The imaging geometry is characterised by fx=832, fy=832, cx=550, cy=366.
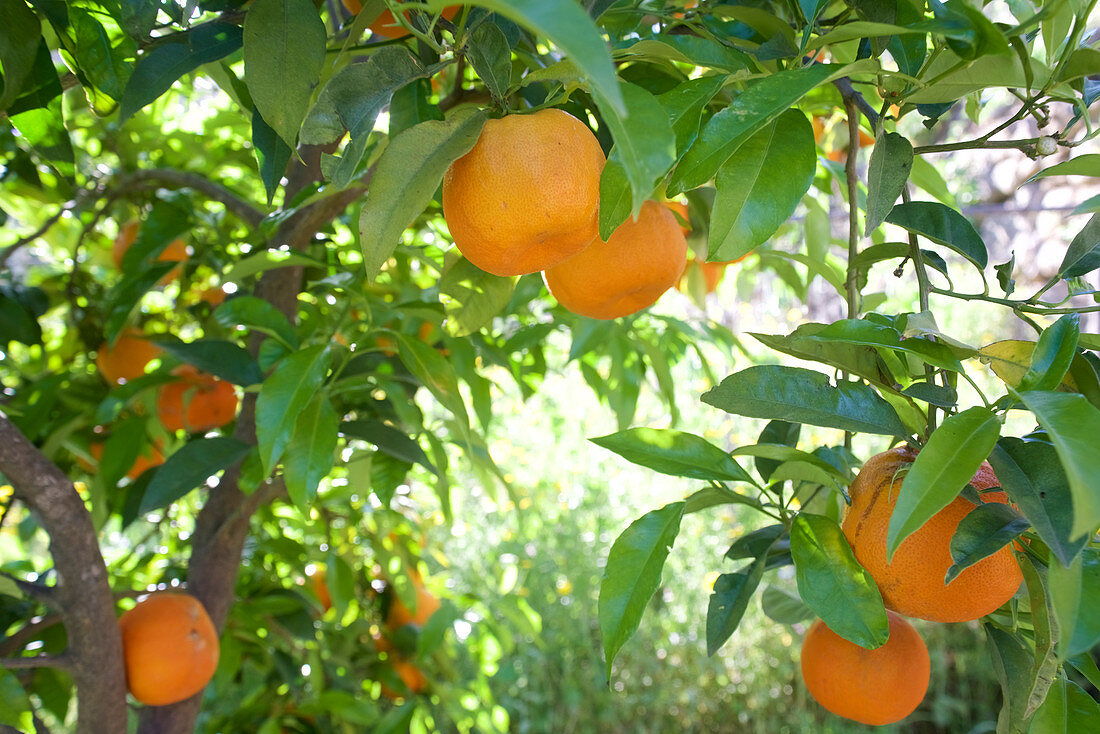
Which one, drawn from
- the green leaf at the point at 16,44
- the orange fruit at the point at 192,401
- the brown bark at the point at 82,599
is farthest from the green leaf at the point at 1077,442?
the orange fruit at the point at 192,401

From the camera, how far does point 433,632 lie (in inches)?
50.5

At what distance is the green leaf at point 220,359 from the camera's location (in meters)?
0.77

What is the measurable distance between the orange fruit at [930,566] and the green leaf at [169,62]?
460 millimetres

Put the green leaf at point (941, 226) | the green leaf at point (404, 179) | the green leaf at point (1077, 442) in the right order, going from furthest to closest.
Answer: the green leaf at point (941, 226)
the green leaf at point (404, 179)
the green leaf at point (1077, 442)

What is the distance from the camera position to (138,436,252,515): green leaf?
29.0 inches

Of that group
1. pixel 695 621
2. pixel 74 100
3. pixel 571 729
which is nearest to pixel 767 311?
pixel 695 621

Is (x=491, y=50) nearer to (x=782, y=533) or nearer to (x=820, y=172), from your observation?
(x=782, y=533)

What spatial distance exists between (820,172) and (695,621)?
72.4 inches

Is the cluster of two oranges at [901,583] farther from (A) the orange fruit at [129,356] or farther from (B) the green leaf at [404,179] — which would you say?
(A) the orange fruit at [129,356]

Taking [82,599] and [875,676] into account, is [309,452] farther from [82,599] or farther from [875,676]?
[875,676]

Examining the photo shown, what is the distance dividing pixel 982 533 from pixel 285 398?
43 centimetres

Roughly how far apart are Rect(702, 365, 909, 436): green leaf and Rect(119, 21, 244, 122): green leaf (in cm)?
36

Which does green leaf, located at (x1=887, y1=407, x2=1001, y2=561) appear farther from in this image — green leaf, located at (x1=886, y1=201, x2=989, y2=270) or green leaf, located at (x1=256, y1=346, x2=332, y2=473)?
green leaf, located at (x1=256, y1=346, x2=332, y2=473)

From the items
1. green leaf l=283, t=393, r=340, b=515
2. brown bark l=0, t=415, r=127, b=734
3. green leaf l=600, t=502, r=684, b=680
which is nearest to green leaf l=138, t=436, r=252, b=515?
brown bark l=0, t=415, r=127, b=734
